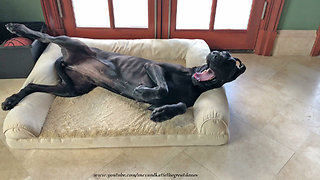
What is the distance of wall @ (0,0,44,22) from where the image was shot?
2490 mm

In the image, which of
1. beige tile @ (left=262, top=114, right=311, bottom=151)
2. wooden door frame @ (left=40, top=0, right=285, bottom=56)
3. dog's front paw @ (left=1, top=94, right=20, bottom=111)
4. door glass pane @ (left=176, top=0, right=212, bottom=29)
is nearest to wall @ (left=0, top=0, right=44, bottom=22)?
wooden door frame @ (left=40, top=0, right=285, bottom=56)

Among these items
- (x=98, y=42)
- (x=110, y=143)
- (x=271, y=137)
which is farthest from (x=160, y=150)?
(x=98, y=42)

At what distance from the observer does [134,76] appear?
191 cm

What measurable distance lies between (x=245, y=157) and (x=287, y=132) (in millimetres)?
431

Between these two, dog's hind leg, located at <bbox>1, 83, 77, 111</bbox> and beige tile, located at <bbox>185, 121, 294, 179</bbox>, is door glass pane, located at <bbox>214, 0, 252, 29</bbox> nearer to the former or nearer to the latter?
beige tile, located at <bbox>185, 121, 294, 179</bbox>

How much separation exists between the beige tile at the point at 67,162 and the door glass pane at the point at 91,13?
4.54 feet

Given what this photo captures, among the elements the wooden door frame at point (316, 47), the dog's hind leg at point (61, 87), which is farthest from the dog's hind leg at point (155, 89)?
the wooden door frame at point (316, 47)

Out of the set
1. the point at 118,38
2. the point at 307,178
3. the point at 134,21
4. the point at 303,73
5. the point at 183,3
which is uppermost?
the point at 183,3

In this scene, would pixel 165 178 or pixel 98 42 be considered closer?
pixel 165 178

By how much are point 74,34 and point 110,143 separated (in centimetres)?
141

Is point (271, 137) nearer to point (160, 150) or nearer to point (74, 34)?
point (160, 150)

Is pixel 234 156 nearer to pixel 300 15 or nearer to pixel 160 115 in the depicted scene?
pixel 160 115

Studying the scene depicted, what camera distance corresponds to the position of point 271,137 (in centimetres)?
191

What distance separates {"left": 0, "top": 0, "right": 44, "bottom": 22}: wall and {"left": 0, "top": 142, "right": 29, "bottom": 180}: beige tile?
1359mm
